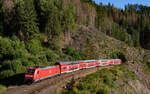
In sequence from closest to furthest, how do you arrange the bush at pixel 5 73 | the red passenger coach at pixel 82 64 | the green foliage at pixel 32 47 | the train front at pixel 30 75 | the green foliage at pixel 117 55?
1. the train front at pixel 30 75
2. the bush at pixel 5 73
3. the green foliage at pixel 32 47
4. the red passenger coach at pixel 82 64
5. the green foliage at pixel 117 55

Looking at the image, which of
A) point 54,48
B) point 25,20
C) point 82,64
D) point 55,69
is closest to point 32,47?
point 25,20

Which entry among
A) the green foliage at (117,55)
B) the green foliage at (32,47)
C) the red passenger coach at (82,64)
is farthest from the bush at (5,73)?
the green foliage at (117,55)

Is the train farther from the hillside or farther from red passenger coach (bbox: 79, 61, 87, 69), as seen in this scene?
the hillside

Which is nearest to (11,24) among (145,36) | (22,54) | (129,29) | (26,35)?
(26,35)

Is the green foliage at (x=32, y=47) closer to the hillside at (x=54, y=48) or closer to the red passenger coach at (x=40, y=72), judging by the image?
the hillside at (x=54, y=48)

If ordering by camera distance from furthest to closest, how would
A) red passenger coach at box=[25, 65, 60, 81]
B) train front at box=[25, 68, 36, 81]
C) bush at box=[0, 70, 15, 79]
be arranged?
bush at box=[0, 70, 15, 79] → red passenger coach at box=[25, 65, 60, 81] → train front at box=[25, 68, 36, 81]

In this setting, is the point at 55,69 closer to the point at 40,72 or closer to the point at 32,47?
the point at 40,72

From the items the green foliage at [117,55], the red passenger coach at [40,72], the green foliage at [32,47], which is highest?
the green foliage at [32,47]

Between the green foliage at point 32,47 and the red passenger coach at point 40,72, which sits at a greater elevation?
the green foliage at point 32,47

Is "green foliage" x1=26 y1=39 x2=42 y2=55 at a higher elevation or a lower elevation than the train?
higher

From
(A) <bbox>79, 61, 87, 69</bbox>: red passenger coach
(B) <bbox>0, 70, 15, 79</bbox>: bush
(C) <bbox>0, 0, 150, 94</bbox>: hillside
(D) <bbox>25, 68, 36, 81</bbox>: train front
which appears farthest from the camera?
(A) <bbox>79, 61, 87, 69</bbox>: red passenger coach

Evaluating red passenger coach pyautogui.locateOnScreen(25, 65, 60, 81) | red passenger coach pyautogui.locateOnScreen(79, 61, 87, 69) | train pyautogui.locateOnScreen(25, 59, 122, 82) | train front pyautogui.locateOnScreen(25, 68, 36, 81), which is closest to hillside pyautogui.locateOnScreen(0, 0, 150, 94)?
train front pyautogui.locateOnScreen(25, 68, 36, 81)

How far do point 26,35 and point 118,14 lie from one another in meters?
101

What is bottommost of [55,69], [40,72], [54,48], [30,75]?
[55,69]
